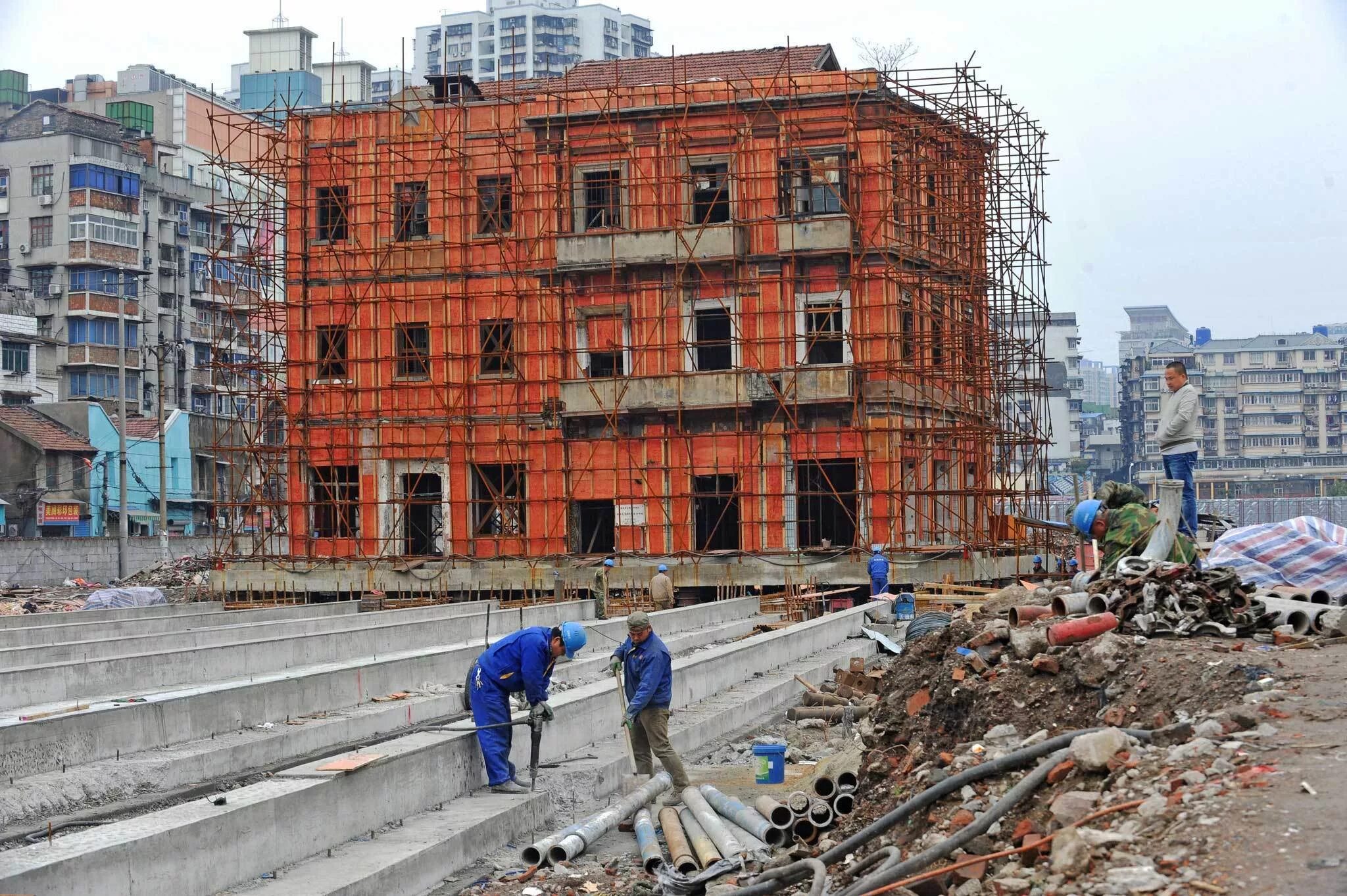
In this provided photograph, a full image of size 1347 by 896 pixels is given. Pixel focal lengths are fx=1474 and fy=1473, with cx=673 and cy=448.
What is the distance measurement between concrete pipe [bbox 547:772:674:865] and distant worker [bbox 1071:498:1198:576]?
4171 millimetres

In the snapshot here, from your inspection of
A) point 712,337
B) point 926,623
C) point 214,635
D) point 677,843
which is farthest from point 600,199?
point 677,843

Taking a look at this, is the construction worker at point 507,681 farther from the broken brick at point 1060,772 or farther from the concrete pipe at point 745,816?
the broken brick at point 1060,772

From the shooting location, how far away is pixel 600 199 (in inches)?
1501

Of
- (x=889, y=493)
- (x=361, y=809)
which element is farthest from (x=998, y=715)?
(x=889, y=493)

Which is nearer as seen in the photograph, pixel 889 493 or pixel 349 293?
pixel 889 493

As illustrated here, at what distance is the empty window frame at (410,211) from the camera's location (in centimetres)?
3912

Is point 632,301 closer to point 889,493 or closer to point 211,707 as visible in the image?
point 889,493

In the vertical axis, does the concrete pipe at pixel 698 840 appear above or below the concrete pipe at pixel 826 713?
above

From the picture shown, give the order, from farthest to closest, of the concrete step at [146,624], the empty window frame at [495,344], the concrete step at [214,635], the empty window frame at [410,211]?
the empty window frame at [410,211] → the empty window frame at [495,344] → the concrete step at [146,624] → the concrete step at [214,635]

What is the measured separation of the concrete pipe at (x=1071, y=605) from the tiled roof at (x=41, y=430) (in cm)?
4919

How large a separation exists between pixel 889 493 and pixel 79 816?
23473 millimetres

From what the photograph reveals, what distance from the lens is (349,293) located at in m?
39.2

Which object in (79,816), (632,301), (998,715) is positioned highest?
(632,301)

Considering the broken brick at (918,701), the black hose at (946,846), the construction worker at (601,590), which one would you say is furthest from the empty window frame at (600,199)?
the black hose at (946,846)
